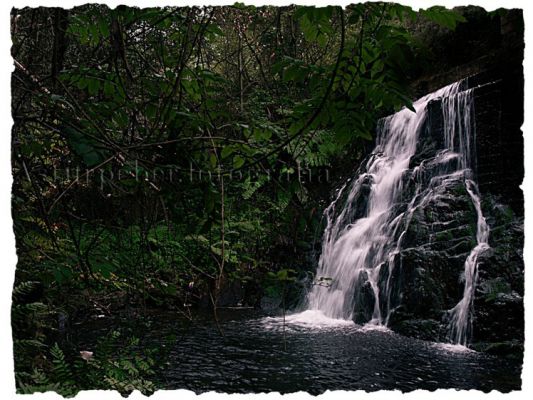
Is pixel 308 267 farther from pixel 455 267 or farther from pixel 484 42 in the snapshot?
pixel 484 42

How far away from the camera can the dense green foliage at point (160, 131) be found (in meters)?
1.94

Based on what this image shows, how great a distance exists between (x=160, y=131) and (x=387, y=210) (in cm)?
312

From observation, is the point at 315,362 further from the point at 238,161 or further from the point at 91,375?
the point at 238,161

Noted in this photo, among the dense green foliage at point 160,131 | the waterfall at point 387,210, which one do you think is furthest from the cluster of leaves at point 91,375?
the waterfall at point 387,210

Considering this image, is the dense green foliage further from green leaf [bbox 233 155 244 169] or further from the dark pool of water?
the dark pool of water

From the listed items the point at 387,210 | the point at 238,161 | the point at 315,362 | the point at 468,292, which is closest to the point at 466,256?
the point at 468,292

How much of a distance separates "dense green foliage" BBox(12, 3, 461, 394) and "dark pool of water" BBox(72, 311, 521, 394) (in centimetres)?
40

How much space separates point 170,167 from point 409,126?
353 centimetres

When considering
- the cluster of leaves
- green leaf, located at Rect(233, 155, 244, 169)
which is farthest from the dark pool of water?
green leaf, located at Rect(233, 155, 244, 169)

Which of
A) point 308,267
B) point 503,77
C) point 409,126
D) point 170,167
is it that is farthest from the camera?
point 409,126

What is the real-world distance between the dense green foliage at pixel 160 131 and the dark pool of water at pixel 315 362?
399 millimetres

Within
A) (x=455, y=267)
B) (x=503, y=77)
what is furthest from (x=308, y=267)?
(x=503, y=77)

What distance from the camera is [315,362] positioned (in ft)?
10.7

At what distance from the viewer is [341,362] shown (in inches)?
128
